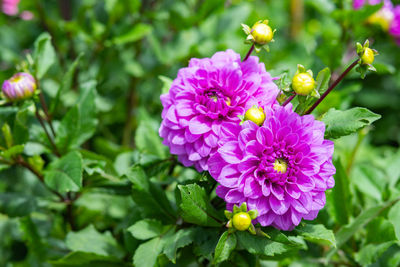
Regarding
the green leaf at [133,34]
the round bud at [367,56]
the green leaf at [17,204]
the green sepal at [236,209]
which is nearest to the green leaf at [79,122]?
the green leaf at [17,204]

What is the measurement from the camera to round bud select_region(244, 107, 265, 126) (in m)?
0.67

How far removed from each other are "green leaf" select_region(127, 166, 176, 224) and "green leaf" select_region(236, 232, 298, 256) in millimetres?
227

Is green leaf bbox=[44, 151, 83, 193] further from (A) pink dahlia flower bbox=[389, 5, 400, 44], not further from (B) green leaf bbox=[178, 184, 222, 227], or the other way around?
(A) pink dahlia flower bbox=[389, 5, 400, 44]

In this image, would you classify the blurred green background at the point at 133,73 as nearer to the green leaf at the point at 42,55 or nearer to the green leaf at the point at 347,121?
the green leaf at the point at 42,55

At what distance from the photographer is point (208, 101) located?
73 centimetres

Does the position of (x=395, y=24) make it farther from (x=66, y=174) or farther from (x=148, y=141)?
(x=66, y=174)

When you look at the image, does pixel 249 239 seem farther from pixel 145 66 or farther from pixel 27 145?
pixel 145 66

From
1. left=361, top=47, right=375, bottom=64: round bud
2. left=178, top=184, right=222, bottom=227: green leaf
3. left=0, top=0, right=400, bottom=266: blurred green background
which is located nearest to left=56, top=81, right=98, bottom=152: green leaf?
left=0, top=0, right=400, bottom=266: blurred green background

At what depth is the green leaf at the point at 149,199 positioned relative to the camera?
875 millimetres

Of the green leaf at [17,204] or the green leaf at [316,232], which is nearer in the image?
the green leaf at [316,232]

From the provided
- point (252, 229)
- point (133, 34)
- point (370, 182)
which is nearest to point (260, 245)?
point (252, 229)

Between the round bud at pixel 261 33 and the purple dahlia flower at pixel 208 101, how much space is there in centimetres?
6

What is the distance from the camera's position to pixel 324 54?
1200 mm

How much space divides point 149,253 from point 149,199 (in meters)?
0.12
